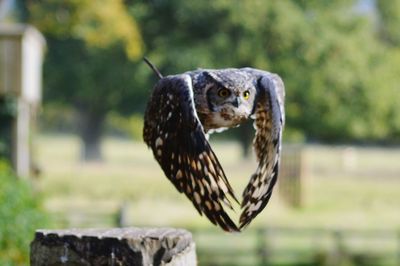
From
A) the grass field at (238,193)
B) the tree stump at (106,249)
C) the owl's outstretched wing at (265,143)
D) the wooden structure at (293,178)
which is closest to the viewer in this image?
the tree stump at (106,249)

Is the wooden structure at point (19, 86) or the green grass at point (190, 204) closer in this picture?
the wooden structure at point (19, 86)

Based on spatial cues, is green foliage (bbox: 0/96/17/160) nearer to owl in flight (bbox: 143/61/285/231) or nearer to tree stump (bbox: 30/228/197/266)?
owl in flight (bbox: 143/61/285/231)

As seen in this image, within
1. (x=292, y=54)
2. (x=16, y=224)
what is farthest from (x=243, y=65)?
(x=16, y=224)

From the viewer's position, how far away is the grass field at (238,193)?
98.4 ft

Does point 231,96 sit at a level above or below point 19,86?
below

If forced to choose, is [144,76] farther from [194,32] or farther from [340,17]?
[340,17]

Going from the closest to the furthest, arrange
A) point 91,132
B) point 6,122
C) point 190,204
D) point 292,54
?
point 6,122
point 190,204
point 292,54
point 91,132

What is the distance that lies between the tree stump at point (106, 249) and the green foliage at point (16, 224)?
4891mm

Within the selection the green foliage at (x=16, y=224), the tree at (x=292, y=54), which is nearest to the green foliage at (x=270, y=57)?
the tree at (x=292, y=54)

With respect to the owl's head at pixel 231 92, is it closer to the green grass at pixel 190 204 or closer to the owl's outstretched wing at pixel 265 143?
the owl's outstretched wing at pixel 265 143

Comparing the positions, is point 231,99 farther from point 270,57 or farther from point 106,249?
point 270,57

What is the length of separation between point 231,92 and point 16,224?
5.52 metres

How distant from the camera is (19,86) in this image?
72.1 feet

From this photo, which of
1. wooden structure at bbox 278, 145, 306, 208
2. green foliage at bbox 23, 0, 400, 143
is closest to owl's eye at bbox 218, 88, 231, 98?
wooden structure at bbox 278, 145, 306, 208
